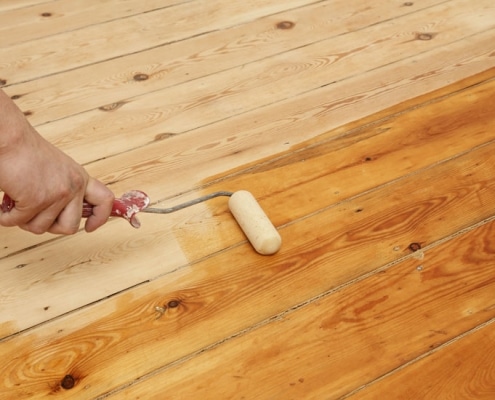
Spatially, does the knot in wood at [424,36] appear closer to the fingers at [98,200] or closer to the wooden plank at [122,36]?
the wooden plank at [122,36]

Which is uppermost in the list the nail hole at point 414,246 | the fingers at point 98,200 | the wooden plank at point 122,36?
the fingers at point 98,200

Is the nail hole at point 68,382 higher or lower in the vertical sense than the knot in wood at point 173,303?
lower

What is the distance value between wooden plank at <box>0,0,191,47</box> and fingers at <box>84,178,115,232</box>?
1048 mm

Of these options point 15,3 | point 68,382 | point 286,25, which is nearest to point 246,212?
point 68,382

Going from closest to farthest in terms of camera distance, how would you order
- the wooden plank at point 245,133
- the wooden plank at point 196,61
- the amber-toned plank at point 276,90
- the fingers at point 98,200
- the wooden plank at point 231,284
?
the fingers at point 98,200, the wooden plank at point 231,284, the wooden plank at point 245,133, the amber-toned plank at point 276,90, the wooden plank at point 196,61

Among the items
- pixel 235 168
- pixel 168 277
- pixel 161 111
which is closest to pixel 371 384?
pixel 168 277

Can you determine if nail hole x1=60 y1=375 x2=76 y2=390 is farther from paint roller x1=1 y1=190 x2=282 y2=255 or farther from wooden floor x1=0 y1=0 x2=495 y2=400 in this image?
paint roller x1=1 y1=190 x2=282 y2=255

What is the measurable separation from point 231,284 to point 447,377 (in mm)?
461

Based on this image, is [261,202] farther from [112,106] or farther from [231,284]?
[112,106]

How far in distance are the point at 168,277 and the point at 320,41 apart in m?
0.98

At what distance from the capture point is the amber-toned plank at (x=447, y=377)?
1.21m

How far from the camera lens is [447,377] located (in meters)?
1.23

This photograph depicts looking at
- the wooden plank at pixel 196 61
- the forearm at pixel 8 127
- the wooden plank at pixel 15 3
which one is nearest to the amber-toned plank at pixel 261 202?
the wooden plank at pixel 196 61

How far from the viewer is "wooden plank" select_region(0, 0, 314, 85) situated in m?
1.91
